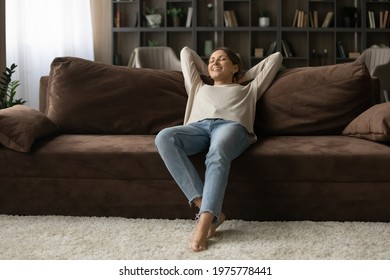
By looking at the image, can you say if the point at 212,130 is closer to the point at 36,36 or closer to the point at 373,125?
the point at 373,125

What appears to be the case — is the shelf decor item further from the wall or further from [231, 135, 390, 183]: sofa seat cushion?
[231, 135, 390, 183]: sofa seat cushion

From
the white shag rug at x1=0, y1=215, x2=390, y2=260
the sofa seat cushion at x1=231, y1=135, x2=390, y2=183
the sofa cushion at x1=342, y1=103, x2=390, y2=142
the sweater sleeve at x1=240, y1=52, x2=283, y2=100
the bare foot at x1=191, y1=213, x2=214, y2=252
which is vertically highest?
the sweater sleeve at x1=240, y1=52, x2=283, y2=100

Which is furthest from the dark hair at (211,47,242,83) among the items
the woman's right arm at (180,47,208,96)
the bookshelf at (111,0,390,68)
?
the bookshelf at (111,0,390,68)

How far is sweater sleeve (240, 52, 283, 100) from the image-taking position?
2.77 metres

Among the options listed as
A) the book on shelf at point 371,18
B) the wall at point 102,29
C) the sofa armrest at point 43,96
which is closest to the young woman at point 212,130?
the sofa armrest at point 43,96

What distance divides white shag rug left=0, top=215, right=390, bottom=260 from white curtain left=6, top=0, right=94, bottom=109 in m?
3.97

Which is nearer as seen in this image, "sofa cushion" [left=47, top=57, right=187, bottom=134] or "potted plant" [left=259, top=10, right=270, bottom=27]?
"sofa cushion" [left=47, top=57, right=187, bottom=134]

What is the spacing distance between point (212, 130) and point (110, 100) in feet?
2.35

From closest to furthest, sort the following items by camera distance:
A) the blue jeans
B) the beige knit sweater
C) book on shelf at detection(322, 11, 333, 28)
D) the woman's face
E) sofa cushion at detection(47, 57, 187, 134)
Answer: the blue jeans → the beige knit sweater → the woman's face → sofa cushion at detection(47, 57, 187, 134) → book on shelf at detection(322, 11, 333, 28)

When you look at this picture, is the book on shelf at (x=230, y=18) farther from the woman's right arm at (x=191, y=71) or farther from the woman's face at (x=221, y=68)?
the woman's face at (x=221, y=68)

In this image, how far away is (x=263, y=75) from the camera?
9.18 feet

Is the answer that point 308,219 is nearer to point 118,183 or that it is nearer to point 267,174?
point 267,174

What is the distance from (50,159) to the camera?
2348 mm
